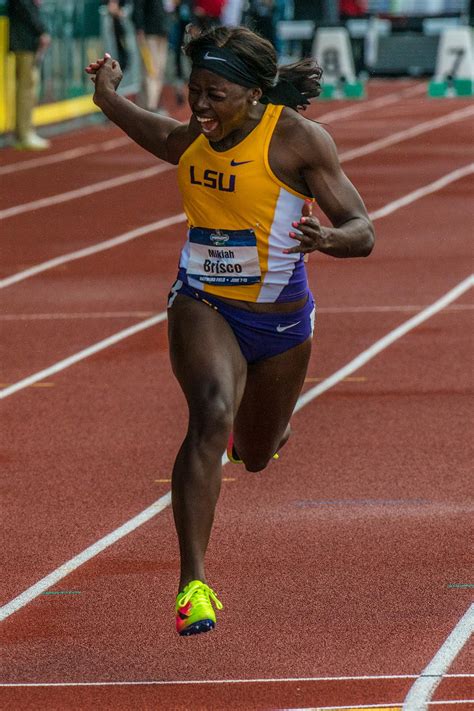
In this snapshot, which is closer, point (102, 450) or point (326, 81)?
point (102, 450)

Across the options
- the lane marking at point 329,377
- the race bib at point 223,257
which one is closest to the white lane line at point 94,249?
the lane marking at point 329,377

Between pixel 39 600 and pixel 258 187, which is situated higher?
pixel 258 187

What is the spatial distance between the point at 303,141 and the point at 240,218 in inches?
12.4

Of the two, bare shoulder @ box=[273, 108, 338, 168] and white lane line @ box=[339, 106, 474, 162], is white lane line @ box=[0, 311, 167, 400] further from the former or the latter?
white lane line @ box=[339, 106, 474, 162]

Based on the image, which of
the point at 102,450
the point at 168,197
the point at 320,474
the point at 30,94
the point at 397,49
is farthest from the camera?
the point at 397,49

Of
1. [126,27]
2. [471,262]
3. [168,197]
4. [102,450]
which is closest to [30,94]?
[168,197]

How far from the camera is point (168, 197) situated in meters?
18.5

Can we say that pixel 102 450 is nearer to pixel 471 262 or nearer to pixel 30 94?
pixel 471 262

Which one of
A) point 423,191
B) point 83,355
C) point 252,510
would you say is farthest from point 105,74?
point 423,191

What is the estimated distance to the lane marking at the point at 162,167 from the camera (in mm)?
18031

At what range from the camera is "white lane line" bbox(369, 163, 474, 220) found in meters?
17.2

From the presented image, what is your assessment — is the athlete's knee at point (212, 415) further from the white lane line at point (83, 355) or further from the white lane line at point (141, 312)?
the white lane line at point (141, 312)

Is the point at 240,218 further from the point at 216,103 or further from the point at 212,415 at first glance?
the point at 212,415

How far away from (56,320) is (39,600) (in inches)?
242
